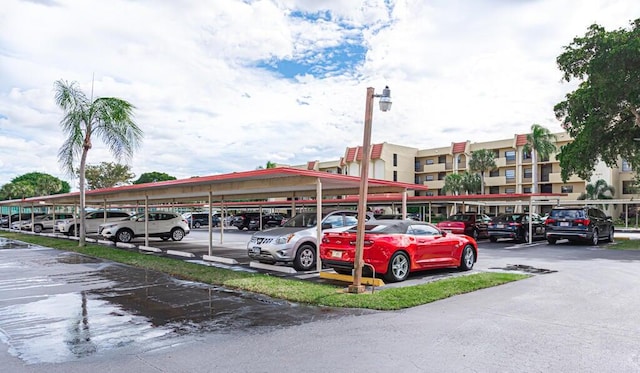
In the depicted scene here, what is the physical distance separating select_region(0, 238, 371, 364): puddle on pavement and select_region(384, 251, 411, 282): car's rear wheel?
258 cm

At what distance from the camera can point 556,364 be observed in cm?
486

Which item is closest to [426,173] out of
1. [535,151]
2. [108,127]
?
[535,151]

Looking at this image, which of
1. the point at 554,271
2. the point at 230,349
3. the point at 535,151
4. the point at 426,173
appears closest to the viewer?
the point at 230,349

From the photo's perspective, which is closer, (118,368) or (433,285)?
(118,368)

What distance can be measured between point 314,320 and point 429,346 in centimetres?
192

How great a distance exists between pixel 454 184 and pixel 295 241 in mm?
45492

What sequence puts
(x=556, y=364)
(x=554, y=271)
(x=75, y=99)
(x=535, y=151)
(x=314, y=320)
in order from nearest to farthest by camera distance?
(x=556, y=364)
(x=314, y=320)
(x=554, y=271)
(x=75, y=99)
(x=535, y=151)

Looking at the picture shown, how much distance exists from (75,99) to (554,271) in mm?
17972

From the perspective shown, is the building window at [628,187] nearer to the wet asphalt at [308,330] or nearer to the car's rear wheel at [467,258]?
the car's rear wheel at [467,258]

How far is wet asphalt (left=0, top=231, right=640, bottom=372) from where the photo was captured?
5.00m

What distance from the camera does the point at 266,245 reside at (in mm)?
11891

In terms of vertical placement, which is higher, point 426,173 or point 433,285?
point 426,173

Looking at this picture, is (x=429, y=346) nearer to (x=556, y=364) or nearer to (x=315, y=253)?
(x=556, y=364)

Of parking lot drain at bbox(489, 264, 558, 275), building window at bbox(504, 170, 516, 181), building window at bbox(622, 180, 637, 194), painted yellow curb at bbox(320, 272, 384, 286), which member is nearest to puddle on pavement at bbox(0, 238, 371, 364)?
painted yellow curb at bbox(320, 272, 384, 286)
